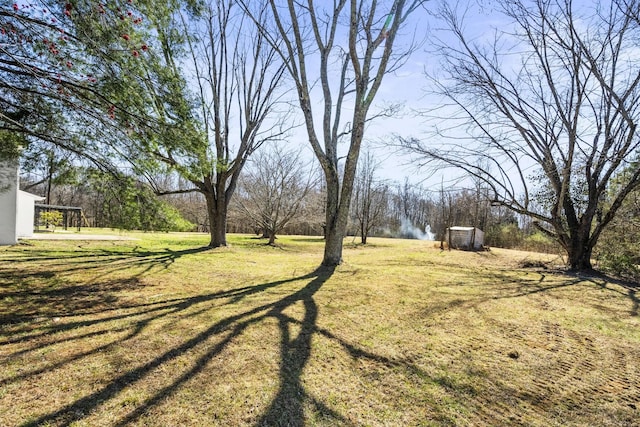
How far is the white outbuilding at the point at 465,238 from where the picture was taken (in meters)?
15.3

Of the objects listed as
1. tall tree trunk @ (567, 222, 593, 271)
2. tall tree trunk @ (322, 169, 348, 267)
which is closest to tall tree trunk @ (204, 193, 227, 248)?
tall tree trunk @ (322, 169, 348, 267)

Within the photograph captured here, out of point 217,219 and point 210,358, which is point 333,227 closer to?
point 210,358

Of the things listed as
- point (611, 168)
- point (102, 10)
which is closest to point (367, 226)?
point (611, 168)

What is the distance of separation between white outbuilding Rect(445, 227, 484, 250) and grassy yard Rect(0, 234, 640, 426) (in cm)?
1037

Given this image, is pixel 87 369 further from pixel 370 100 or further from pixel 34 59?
pixel 370 100

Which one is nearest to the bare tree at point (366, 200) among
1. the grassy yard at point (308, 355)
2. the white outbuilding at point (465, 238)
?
the white outbuilding at point (465, 238)

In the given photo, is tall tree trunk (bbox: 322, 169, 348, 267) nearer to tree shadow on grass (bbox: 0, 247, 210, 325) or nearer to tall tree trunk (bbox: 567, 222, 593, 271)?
tree shadow on grass (bbox: 0, 247, 210, 325)

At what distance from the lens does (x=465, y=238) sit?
15359 mm

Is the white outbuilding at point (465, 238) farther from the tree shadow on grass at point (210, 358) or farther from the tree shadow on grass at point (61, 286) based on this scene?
the tree shadow on grass at point (61, 286)

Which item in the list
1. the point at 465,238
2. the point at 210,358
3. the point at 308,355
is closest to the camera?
the point at 210,358

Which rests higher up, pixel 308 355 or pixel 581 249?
pixel 581 249

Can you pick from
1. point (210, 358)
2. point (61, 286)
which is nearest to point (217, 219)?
point (61, 286)

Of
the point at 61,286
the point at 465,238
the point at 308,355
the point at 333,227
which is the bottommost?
the point at 308,355

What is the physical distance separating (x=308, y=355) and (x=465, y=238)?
1444 centimetres
